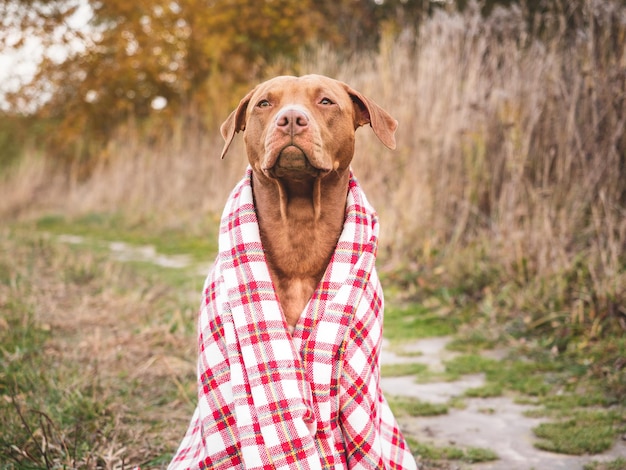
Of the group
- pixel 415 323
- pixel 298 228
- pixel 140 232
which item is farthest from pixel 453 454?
pixel 140 232

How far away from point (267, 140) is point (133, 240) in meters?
7.48

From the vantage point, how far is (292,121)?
217cm

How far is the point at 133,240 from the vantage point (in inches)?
365

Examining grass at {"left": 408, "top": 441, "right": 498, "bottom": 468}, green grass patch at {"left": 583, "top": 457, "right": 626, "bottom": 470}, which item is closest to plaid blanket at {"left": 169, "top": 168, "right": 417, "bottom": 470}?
grass at {"left": 408, "top": 441, "right": 498, "bottom": 468}

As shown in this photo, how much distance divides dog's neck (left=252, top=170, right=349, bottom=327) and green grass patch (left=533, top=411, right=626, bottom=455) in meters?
1.42

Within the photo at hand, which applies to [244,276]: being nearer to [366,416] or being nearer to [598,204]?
[366,416]

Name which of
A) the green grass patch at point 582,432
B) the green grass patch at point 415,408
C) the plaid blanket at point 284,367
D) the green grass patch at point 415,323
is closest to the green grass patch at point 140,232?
the green grass patch at point 415,323

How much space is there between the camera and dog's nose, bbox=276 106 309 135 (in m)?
2.16

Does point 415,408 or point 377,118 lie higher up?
point 377,118

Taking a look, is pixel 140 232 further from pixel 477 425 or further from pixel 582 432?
pixel 582 432

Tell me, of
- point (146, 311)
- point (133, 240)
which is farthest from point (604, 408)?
point (133, 240)

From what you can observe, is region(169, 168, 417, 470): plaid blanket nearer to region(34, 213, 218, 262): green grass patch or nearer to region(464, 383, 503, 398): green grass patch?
region(464, 383, 503, 398): green grass patch

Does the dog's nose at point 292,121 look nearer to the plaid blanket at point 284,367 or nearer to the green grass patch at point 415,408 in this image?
the plaid blanket at point 284,367

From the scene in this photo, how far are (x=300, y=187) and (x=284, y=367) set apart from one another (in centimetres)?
65
